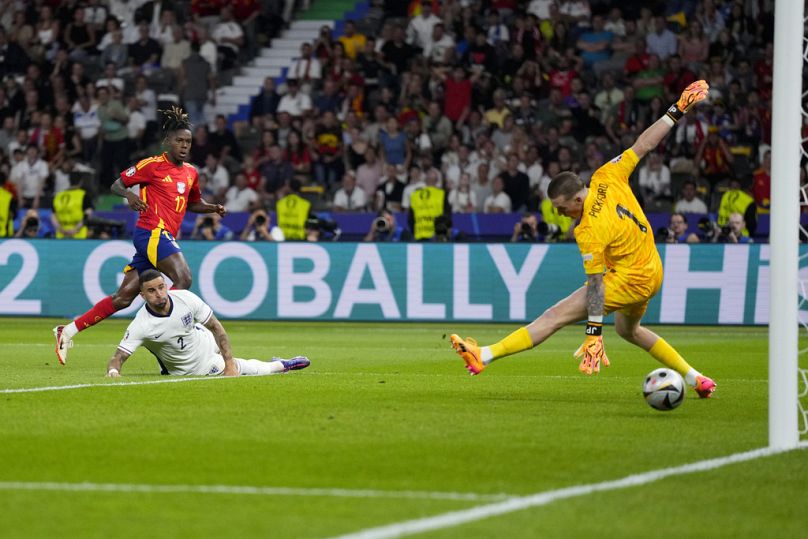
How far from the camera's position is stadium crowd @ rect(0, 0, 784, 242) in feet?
83.6

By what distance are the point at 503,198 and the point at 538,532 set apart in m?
19.9

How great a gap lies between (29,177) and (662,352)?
63.1 ft

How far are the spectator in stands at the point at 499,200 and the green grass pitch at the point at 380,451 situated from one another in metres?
11.1

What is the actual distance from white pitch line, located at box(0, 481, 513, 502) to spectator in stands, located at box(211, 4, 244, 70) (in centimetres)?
2470

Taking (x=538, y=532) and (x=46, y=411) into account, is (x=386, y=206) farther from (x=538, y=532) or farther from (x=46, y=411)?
(x=538, y=532)

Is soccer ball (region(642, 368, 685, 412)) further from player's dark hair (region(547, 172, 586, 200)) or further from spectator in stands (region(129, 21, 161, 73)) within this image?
spectator in stands (region(129, 21, 161, 73))

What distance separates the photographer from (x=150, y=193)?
14.4m

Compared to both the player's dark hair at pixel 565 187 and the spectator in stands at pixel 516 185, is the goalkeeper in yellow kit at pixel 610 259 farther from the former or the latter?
the spectator in stands at pixel 516 185

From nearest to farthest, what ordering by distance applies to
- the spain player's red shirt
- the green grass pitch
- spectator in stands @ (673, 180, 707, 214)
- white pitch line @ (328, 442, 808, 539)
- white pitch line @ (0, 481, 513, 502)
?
white pitch line @ (328, 442, 808, 539)
the green grass pitch
white pitch line @ (0, 481, 513, 502)
the spain player's red shirt
spectator in stands @ (673, 180, 707, 214)

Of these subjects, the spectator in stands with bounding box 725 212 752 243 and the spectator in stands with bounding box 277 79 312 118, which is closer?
the spectator in stands with bounding box 725 212 752 243

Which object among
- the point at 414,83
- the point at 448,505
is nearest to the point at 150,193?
the point at 448,505

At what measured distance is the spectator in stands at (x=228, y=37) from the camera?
30672 mm

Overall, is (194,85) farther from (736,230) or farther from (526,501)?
(526,501)

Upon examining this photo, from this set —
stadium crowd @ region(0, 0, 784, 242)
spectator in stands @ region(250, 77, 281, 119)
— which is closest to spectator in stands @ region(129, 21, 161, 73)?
stadium crowd @ region(0, 0, 784, 242)
